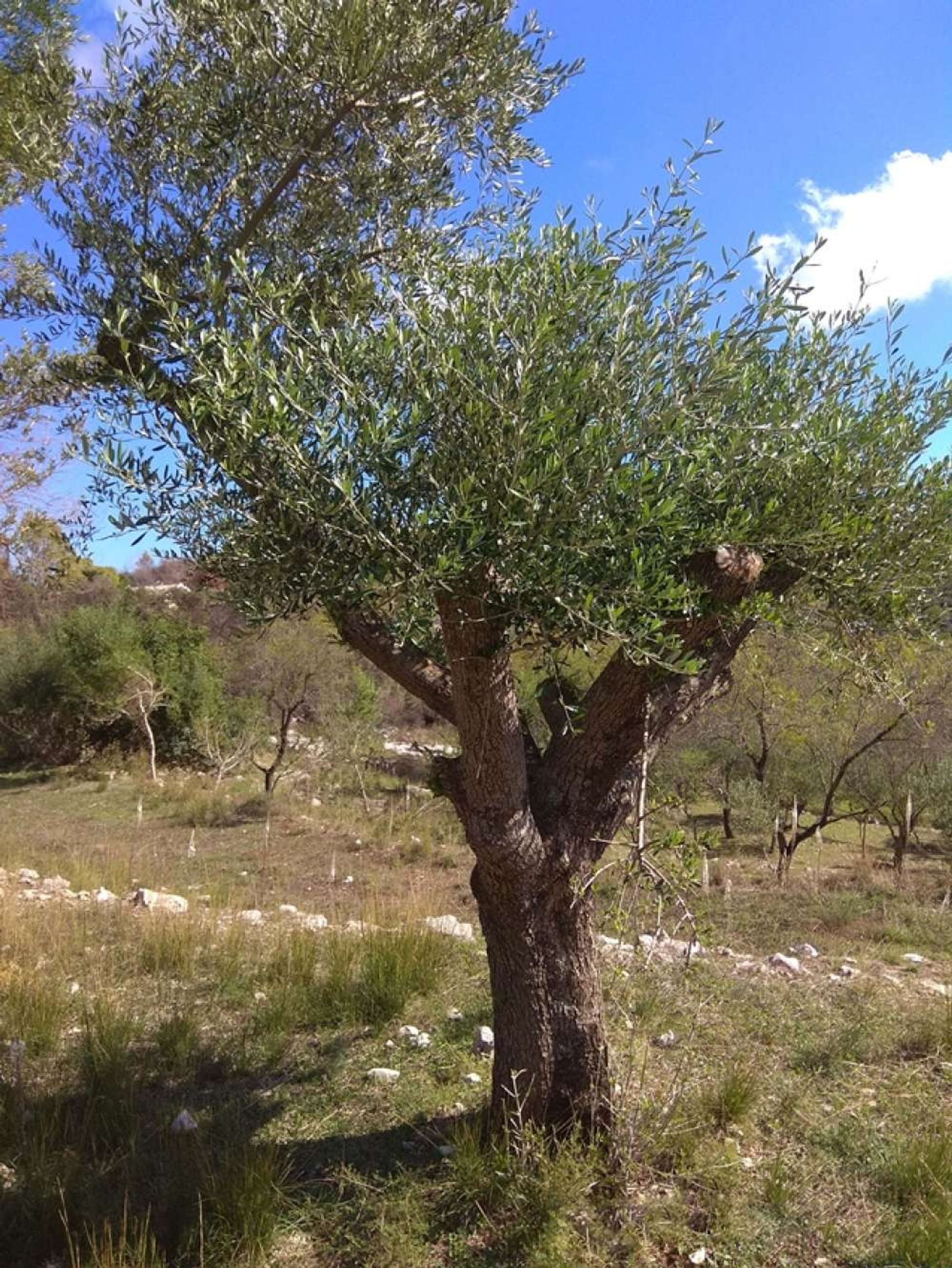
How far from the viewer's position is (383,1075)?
513 cm

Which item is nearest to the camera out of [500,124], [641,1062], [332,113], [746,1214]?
[746,1214]

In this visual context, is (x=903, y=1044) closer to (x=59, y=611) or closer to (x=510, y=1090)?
(x=510, y=1090)

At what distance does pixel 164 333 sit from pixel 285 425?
138 cm

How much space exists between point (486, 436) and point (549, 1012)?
2877 millimetres

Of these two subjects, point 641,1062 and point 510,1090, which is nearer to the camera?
point 510,1090

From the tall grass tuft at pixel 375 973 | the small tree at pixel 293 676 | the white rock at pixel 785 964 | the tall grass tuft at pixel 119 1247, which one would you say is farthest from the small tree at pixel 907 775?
the tall grass tuft at pixel 119 1247

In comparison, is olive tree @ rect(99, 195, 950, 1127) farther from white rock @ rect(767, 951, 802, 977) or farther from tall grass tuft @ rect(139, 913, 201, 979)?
white rock @ rect(767, 951, 802, 977)

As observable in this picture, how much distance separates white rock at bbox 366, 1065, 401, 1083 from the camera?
5.09 m

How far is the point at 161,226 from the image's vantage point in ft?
13.3

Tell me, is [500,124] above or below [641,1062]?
above

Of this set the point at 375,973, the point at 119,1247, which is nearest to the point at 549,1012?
the point at 119,1247

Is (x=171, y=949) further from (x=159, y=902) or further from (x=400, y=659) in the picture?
(x=400, y=659)

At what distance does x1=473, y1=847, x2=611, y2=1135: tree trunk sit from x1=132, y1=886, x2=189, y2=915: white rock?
5.06 meters

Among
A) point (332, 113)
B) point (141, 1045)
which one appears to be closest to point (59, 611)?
point (141, 1045)
